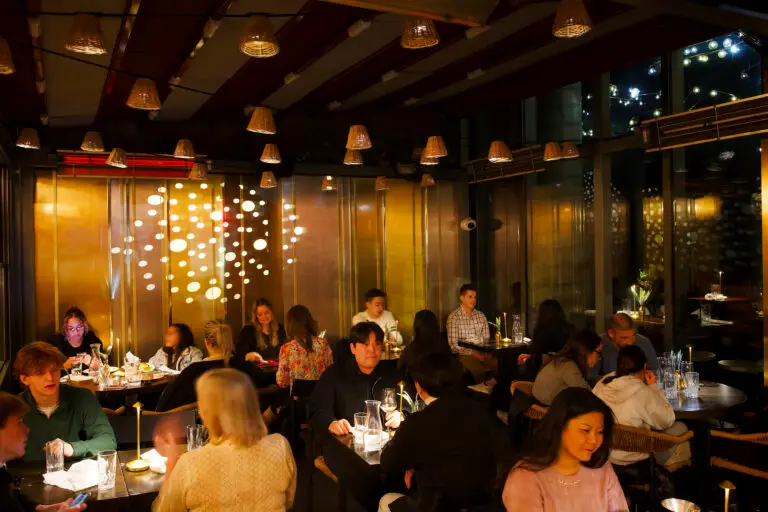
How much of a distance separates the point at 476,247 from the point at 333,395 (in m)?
6.13

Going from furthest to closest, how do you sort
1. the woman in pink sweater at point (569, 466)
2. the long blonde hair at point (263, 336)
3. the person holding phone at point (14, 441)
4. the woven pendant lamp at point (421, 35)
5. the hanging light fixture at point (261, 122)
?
the long blonde hair at point (263, 336), the hanging light fixture at point (261, 122), the woven pendant lamp at point (421, 35), the person holding phone at point (14, 441), the woman in pink sweater at point (569, 466)

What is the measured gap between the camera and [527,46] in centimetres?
600

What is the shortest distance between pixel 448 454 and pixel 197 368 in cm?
306

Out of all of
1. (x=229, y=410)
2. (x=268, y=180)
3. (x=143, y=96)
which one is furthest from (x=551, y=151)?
(x=229, y=410)

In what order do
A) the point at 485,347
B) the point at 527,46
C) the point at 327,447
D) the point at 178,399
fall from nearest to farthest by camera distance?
the point at 327,447 < the point at 178,399 < the point at 527,46 < the point at 485,347

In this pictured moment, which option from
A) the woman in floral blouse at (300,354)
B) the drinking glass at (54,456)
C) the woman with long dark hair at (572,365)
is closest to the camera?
the drinking glass at (54,456)

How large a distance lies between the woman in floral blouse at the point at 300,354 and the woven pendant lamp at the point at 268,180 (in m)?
3.07

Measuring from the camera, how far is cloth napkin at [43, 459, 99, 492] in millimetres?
3178

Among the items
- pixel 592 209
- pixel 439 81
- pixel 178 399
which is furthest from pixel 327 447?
pixel 592 209

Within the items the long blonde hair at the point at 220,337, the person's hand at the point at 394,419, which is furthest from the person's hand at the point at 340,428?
the long blonde hair at the point at 220,337

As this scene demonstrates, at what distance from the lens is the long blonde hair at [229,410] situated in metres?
2.69

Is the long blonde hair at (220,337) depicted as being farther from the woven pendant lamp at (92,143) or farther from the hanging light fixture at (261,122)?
the woven pendant lamp at (92,143)

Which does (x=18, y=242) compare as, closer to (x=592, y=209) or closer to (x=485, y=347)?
(x=485, y=347)

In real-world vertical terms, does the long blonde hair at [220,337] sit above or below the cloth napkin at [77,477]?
above
